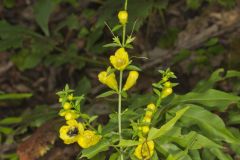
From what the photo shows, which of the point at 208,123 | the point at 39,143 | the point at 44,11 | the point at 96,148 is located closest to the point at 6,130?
the point at 39,143

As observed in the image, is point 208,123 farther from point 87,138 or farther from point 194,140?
point 87,138

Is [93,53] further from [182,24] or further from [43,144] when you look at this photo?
[43,144]

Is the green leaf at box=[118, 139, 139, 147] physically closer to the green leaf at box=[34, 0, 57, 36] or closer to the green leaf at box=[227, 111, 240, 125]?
the green leaf at box=[227, 111, 240, 125]

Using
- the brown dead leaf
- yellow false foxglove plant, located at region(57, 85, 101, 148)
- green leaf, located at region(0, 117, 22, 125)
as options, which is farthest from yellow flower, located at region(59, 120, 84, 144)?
green leaf, located at region(0, 117, 22, 125)

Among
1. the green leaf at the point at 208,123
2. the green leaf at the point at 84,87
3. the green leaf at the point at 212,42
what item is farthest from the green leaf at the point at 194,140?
the green leaf at the point at 212,42

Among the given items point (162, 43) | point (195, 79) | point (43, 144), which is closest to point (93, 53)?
point (162, 43)
